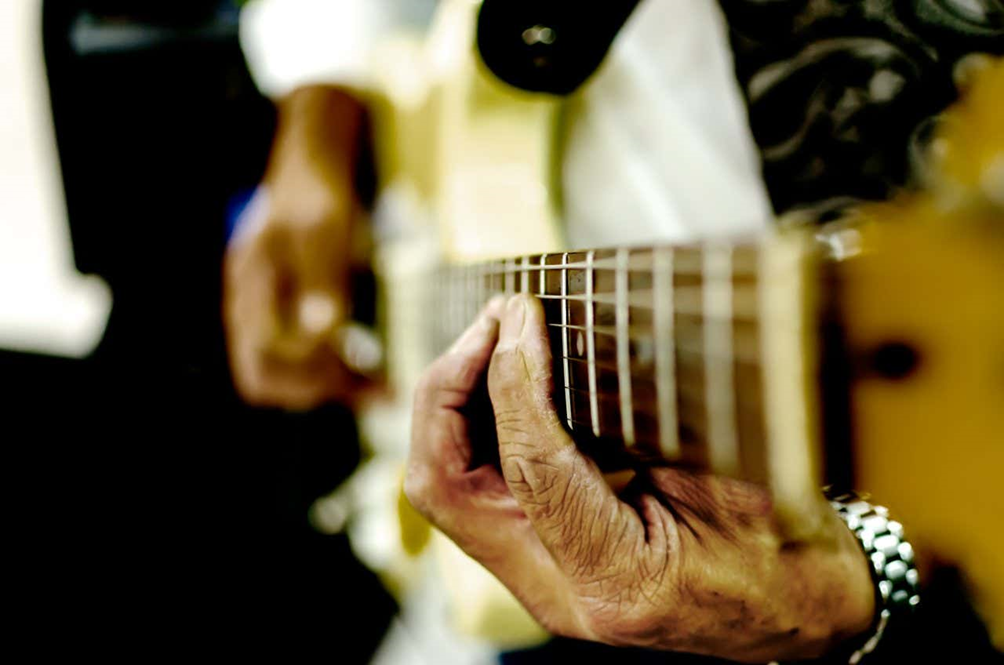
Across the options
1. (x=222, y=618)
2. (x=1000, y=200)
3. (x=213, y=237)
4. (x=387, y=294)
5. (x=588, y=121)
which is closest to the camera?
(x=1000, y=200)

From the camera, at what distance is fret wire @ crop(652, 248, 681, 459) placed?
0.26 meters

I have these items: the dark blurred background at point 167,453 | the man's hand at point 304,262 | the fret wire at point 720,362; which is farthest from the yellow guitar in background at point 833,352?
the dark blurred background at point 167,453

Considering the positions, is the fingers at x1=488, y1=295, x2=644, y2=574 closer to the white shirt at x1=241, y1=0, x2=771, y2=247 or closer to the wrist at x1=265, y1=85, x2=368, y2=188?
the white shirt at x1=241, y1=0, x2=771, y2=247

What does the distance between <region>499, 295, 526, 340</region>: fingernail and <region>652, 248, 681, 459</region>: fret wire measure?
11 centimetres

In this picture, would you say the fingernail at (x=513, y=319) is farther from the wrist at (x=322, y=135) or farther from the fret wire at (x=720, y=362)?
the wrist at (x=322, y=135)

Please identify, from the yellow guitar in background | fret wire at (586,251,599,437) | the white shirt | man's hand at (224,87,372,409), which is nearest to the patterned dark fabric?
the white shirt

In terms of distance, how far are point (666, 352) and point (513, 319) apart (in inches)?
4.9

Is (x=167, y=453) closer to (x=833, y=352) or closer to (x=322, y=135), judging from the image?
(x=322, y=135)

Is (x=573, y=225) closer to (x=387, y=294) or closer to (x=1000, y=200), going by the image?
(x=387, y=294)

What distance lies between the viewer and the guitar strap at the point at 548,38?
1.72 feet

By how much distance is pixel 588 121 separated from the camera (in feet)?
2.37

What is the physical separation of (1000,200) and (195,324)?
1.20m

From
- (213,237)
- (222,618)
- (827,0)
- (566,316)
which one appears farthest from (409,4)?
(222,618)

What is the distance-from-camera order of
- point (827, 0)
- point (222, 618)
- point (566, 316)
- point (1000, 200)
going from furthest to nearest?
point (222, 618) → point (827, 0) → point (566, 316) → point (1000, 200)
